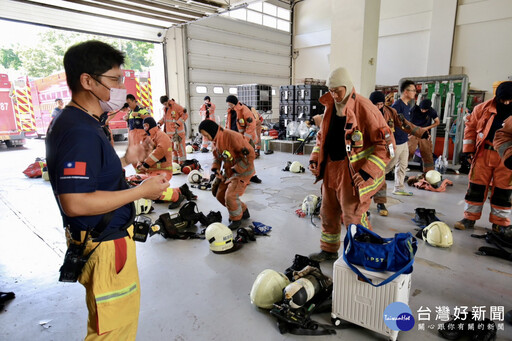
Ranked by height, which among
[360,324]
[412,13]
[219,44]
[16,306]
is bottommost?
[16,306]

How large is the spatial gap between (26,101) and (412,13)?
18906 mm

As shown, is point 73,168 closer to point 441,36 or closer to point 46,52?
point 441,36

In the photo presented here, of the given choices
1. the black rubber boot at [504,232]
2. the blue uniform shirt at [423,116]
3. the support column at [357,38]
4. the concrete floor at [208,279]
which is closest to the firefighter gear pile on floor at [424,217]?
the concrete floor at [208,279]

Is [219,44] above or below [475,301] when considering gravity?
above

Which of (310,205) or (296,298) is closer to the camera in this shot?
(296,298)

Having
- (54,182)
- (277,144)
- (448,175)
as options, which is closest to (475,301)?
(54,182)

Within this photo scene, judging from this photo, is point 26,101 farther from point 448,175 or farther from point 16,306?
point 448,175

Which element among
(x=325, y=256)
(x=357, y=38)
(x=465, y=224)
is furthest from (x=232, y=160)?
(x=357, y=38)

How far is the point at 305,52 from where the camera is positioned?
69.3 ft

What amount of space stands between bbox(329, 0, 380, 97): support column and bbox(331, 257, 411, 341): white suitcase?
305 inches

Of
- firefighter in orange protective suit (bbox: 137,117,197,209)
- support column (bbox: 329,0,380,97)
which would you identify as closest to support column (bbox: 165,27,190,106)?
support column (bbox: 329,0,380,97)

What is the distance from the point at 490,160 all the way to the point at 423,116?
3.26 meters

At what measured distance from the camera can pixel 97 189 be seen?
143cm

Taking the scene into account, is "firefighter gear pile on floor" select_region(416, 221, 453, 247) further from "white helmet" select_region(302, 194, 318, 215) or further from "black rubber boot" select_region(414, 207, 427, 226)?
"white helmet" select_region(302, 194, 318, 215)
